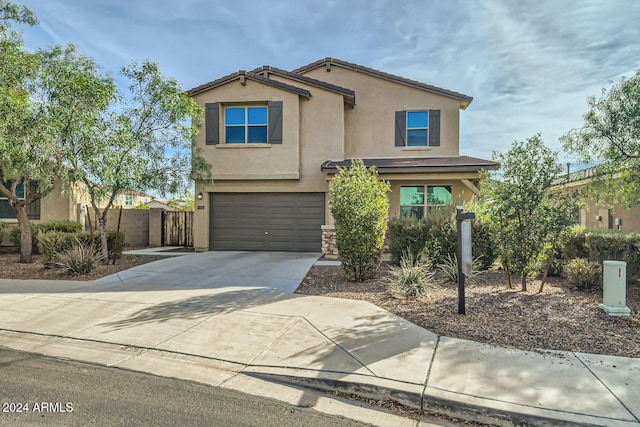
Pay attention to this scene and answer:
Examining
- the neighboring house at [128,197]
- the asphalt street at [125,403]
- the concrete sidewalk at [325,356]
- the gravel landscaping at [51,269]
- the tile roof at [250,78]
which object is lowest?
the asphalt street at [125,403]

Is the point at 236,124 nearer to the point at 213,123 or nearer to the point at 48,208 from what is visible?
the point at 213,123

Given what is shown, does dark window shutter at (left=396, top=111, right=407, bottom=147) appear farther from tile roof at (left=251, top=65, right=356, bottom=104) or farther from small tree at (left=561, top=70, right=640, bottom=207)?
small tree at (left=561, top=70, right=640, bottom=207)

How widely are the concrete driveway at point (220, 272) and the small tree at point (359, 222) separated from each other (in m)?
1.45

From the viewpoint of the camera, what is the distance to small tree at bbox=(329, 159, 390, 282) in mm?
8664

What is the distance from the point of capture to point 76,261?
378 inches

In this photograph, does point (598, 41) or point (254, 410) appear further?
point (598, 41)

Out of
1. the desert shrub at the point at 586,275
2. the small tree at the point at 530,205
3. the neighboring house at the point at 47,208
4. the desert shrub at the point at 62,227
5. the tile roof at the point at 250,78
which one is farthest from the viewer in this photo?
the neighboring house at the point at 47,208

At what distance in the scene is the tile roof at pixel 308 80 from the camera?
14.9m

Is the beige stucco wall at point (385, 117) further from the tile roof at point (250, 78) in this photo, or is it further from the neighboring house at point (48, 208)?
the neighboring house at point (48, 208)

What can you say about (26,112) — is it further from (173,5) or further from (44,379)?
(44,379)

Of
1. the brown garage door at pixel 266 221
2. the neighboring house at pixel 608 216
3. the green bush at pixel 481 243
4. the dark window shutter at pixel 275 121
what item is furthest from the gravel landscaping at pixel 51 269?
the neighboring house at pixel 608 216

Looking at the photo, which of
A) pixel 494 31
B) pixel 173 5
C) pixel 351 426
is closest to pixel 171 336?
pixel 351 426

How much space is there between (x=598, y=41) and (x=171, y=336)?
10.7 metres

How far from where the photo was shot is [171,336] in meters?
5.35
